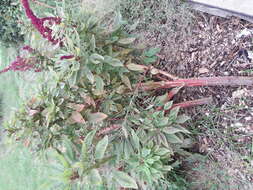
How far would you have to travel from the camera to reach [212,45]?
237 cm

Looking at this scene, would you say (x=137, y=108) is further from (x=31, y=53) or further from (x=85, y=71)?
(x=31, y=53)

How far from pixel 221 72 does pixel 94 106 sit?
1.02m

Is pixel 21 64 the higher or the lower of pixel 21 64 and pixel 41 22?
the lower

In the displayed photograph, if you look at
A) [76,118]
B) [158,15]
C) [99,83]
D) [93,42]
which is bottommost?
[76,118]

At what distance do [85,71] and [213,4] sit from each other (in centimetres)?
113

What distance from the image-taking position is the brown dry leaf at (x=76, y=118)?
76.2 inches

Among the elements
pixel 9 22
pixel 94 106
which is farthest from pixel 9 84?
pixel 94 106

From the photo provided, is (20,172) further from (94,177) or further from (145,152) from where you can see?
(94,177)

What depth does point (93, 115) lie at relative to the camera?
2.03 m

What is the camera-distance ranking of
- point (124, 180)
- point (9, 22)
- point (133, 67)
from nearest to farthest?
point (124, 180), point (133, 67), point (9, 22)

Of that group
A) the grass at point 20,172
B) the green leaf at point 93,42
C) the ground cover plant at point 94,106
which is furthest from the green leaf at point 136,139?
the grass at point 20,172

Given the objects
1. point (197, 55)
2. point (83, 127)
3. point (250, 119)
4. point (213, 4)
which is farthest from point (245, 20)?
point (83, 127)

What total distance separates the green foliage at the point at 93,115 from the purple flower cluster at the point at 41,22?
0.19 ft

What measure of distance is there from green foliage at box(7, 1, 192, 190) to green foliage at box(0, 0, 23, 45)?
7.91 ft
